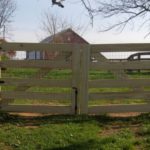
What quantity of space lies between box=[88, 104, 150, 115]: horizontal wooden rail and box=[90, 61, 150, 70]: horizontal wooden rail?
863 millimetres

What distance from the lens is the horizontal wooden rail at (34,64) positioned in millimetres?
9977

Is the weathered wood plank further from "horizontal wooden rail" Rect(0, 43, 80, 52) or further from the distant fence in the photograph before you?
"horizontal wooden rail" Rect(0, 43, 80, 52)

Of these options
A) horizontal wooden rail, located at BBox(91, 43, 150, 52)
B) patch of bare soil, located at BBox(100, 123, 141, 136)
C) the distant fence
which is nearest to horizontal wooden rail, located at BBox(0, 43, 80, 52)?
the distant fence

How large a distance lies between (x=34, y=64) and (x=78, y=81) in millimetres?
1044

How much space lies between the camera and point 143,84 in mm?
10047

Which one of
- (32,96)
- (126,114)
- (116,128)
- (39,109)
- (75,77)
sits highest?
(75,77)

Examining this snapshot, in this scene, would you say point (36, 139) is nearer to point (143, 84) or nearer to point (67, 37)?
point (143, 84)

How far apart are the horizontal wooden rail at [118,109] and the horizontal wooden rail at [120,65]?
2.83ft

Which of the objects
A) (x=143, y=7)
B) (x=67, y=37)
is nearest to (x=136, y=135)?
(x=143, y=7)

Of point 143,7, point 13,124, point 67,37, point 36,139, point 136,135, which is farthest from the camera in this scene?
point 67,37

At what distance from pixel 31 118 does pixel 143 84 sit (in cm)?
257

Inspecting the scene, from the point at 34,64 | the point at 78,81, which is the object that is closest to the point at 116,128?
the point at 78,81

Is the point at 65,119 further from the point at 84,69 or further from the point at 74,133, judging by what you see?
the point at 74,133

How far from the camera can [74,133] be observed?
8188mm
